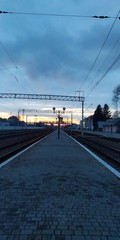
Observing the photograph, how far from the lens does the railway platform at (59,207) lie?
4.14m

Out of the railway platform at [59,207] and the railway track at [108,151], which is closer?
the railway platform at [59,207]

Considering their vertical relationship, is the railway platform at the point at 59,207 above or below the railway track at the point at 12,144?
below

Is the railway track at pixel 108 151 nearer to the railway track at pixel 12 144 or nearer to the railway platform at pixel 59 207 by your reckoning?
the railway platform at pixel 59 207

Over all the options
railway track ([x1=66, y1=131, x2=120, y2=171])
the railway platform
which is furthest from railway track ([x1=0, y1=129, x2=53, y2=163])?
the railway platform

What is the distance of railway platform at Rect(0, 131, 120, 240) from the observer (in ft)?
13.6

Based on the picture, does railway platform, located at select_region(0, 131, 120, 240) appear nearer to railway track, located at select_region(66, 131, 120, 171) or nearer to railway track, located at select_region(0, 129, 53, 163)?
railway track, located at select_region(66, 131, 120, 171)

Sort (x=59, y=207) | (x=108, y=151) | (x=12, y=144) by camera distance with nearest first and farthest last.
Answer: (x=59, y=207) → (x=108, y=151) → (x=12, y=144)

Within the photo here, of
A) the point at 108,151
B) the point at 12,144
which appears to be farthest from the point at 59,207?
the point at 12,144

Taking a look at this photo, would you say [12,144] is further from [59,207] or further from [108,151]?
[59,207]

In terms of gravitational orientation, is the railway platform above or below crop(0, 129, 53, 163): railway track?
below

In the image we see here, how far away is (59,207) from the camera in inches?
211

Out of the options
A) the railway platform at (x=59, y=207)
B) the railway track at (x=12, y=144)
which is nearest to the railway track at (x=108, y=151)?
the railway platform at (x=59, y=207)

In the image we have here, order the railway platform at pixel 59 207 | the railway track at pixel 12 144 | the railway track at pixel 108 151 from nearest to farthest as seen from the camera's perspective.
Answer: the railway platform at pixel 59 207
the railway track at pixel 108 151
the railway track at pixel 12 144

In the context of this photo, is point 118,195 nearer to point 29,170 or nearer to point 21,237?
point 21,237
